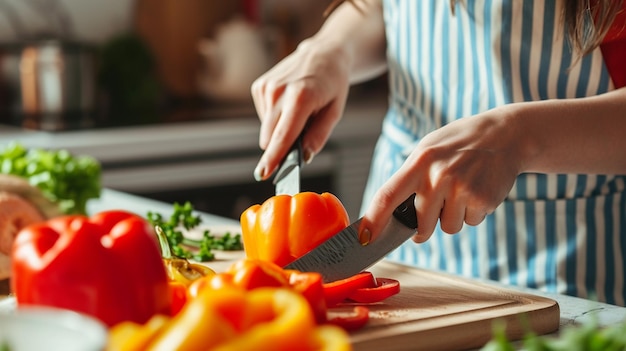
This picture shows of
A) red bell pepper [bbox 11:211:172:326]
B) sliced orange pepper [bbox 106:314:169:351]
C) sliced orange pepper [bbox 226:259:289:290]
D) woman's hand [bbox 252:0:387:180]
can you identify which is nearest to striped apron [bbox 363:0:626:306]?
woman's hand [bbox 252:0:387:180]

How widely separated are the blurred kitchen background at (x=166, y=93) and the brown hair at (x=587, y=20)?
147 cm

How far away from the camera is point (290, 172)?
1362mm

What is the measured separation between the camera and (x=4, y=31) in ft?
9.99

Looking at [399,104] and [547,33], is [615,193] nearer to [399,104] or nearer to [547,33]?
[547,33]

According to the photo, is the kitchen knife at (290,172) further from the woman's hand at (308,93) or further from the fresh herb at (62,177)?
the fresh herb at (62,177)

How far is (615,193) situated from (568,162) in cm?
37

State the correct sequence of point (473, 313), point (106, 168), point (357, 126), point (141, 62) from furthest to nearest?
point (141, 62), point (357, 126), point (106, 168), point (473, 313)

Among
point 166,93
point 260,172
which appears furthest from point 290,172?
point 166,93

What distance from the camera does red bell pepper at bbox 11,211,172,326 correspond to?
83 centimetres

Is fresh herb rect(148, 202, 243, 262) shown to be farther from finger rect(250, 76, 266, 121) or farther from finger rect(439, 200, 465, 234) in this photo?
finger rect(439, 200, 465, 234)

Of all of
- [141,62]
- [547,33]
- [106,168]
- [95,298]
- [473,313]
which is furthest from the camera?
[141,62]

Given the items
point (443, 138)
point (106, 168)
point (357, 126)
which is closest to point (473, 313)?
point (443, 138)

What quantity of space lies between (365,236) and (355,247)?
0.08 ft

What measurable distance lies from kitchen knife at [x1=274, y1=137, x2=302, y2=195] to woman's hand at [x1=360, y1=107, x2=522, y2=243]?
26cm
